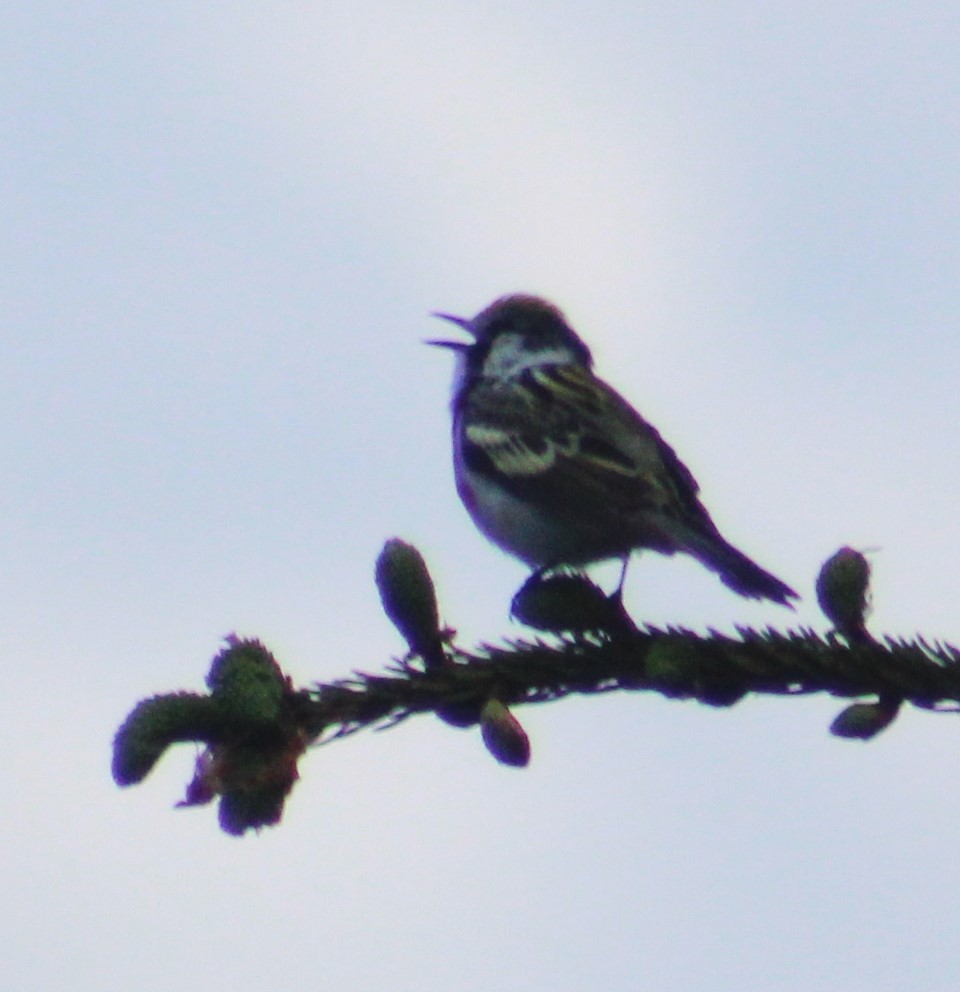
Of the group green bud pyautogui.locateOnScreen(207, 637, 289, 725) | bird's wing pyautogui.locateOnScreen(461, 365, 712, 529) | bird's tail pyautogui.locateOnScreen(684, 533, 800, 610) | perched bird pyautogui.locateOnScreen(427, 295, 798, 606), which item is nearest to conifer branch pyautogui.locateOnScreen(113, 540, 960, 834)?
green bud pyautogui.locateOnScreen(207, 637, 289, 725)

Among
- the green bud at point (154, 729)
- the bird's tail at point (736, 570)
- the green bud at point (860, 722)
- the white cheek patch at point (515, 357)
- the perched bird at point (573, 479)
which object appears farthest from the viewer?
the white cheek patch at point (515, 357)

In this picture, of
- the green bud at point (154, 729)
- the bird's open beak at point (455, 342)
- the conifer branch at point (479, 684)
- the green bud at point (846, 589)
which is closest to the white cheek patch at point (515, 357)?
the bird's open beak at point (455, 342)

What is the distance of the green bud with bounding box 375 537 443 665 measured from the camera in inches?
136

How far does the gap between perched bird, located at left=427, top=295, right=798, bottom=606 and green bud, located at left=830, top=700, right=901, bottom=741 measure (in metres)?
2.08

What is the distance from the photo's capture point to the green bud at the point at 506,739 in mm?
3166

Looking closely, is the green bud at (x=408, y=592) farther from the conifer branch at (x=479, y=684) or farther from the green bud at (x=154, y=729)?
the green bud at (x=154, y=729)

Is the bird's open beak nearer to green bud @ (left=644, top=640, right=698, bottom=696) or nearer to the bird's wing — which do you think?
the bird's wing

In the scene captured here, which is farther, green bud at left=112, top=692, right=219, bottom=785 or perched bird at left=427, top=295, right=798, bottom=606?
perched bird at left=427, top=295, right=798, bottom=606

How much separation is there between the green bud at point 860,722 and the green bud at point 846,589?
204 millimetres

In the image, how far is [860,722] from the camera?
323 cm

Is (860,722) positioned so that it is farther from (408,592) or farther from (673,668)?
(408,592)

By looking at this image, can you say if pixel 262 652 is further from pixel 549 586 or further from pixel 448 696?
pixel 549 586

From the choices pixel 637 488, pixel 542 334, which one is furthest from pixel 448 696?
pixel 542 334

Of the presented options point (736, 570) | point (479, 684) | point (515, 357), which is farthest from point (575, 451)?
point (479, 684)
